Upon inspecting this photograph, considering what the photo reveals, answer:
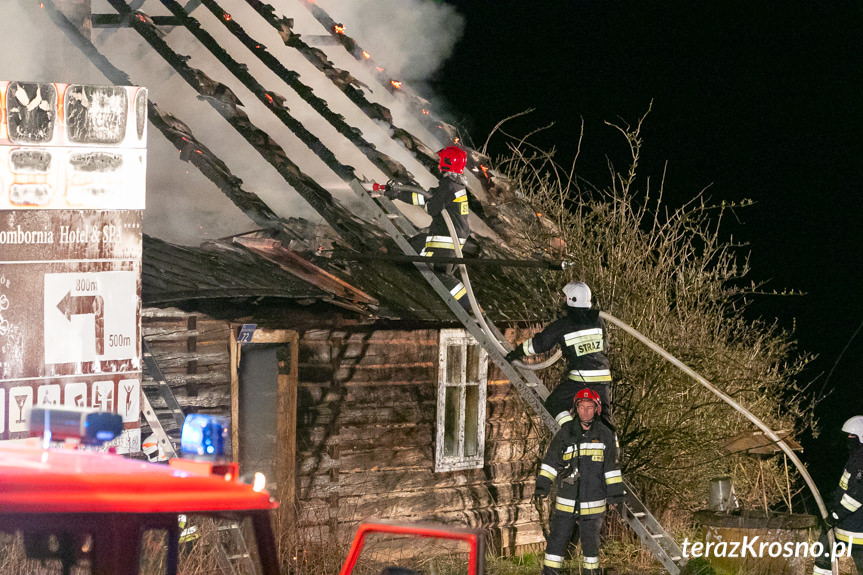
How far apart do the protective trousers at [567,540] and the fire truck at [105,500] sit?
5732mm

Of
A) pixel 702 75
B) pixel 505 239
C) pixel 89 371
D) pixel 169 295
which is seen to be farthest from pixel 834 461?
pixel 89 371

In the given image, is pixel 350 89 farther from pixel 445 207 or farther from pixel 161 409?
pixel 161 409

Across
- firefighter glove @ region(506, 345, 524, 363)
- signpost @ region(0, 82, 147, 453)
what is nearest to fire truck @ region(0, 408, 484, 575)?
signpost @ region(0, 82, 147, 453)

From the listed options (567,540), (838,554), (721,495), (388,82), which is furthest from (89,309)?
(388,82)

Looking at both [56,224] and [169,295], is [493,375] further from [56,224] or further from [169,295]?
[56,224]

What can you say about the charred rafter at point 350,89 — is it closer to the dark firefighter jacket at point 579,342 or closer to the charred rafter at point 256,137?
the charred rafter at point 256,137

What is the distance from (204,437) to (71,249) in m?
2.91

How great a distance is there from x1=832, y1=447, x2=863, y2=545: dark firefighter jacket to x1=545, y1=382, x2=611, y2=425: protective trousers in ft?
6.69

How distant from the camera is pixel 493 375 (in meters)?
12.1

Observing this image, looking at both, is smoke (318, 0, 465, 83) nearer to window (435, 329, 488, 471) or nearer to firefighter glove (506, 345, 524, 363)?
window (435, 329, 488, 471)

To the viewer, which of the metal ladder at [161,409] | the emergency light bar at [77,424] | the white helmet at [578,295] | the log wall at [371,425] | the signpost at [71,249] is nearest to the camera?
the emergency light bar at [77,424]

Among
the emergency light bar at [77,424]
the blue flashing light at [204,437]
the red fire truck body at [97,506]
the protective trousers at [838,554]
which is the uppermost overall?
the emergency light bar at [77,424]

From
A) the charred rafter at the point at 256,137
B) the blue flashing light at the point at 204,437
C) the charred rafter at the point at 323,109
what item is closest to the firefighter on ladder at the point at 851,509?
the charred rafter at the point at 256,137

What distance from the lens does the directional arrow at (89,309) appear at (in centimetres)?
577
